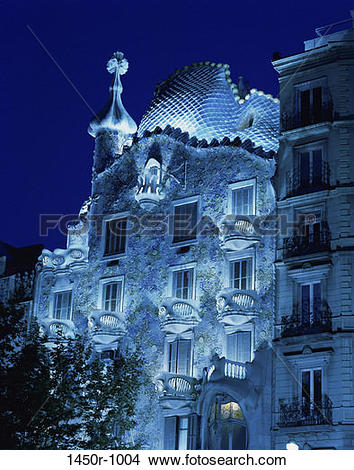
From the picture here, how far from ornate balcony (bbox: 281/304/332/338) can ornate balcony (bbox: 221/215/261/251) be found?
3.76m

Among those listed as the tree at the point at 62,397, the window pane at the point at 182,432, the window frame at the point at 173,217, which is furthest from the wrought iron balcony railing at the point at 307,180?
the window pane at the point at 182,432

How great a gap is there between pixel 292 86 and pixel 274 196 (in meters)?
4.98

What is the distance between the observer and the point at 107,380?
4072 centimetres

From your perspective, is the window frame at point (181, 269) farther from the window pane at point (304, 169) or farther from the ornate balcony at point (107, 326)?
the window pane at point (304, 169)

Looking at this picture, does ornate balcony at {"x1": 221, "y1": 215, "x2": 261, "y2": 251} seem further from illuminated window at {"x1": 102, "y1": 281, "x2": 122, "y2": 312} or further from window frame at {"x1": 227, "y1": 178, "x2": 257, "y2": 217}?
illuminated window at {"x1": 102, "y1": 281, "x2": 122, "y2": 312}

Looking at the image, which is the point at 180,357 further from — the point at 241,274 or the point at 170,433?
the point at 241,274

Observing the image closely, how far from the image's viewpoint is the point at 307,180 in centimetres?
3956

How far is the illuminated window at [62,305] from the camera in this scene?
46.5 m

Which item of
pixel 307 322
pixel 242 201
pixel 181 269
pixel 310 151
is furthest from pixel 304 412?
pixel 310 151

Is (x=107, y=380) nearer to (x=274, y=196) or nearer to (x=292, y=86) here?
(x=274, y=196)

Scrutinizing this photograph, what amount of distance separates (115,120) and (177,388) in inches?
590

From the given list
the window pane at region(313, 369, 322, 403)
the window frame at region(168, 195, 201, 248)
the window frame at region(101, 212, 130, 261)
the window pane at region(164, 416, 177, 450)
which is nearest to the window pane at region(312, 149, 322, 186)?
the window frame at region(168, 195, 201, 248)

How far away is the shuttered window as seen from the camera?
128 feet
